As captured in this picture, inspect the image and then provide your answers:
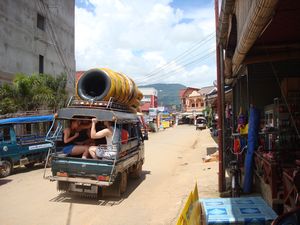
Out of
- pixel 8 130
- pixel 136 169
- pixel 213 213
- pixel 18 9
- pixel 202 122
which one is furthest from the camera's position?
pixel 202 122

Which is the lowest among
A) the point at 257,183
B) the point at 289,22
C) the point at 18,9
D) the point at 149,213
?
the point at 149,213

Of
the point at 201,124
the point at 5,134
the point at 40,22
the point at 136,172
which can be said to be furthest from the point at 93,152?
the point at 201,124

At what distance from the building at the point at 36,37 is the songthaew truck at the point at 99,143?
13.0m

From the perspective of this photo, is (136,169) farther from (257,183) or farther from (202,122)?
(202,122)

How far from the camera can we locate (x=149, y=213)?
784 centimetres

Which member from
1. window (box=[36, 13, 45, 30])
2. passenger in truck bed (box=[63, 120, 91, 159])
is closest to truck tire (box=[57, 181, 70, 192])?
passenger in truck bed (box=[63, 120, 91, 159])

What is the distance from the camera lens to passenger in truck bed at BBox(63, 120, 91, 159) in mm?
9370

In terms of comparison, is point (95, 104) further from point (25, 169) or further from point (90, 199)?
point (25, 169)

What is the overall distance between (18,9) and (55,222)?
20.1 meters

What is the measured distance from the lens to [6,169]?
12.8 metres

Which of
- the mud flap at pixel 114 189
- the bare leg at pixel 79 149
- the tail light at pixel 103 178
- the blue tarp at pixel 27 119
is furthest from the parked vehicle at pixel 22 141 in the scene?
the tail light at pixel 103 178

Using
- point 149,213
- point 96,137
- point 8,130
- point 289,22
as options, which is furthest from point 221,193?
point 8,130

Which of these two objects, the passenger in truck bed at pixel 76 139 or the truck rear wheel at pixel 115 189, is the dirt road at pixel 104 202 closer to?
the truck rear wheel at pixel 115 189

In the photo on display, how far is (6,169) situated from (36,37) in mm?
15649
